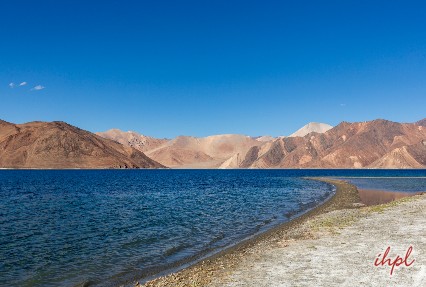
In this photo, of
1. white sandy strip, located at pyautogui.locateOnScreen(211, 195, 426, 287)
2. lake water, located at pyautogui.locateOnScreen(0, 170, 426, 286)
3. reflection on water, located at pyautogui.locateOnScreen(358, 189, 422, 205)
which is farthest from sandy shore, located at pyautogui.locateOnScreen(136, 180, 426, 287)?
reflection on water, located at pyautogui.locateOnScreen(358, 189, 422, 205)

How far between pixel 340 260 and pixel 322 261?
799mm

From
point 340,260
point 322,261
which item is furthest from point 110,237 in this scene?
point 340,260

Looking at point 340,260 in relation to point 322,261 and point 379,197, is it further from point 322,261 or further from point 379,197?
point 379,197

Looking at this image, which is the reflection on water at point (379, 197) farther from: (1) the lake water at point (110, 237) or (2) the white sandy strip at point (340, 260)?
(2) the white sandy strip at point (340, 260)

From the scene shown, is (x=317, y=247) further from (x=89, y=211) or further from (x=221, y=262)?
(x=89, y=211)

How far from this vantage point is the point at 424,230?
2331 cm

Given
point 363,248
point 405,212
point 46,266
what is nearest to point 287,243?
point 363,248

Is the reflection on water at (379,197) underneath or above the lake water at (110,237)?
underneath

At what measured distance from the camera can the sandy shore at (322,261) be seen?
1441cm

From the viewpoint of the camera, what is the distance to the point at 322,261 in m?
17.0

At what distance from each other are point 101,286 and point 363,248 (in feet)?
42.0

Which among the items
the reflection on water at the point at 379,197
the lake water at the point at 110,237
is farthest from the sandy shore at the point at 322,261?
the reflection on water at the point at 379,197

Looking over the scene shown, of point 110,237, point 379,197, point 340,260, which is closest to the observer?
point 340,260

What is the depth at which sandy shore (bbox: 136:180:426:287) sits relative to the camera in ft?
47.3
